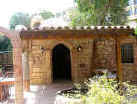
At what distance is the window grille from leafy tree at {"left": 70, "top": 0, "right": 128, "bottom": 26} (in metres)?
4.30

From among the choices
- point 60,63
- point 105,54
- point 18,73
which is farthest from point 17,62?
point 60,63

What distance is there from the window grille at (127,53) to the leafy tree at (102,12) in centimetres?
430

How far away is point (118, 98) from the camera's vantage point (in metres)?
3.67

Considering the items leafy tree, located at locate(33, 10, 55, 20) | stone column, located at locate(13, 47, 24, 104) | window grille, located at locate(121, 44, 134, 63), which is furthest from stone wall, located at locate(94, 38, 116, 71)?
leafy tree, located at locate(33, 10, 55, 20)

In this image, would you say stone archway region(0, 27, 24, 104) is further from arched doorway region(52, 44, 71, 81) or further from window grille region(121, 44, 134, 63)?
arched doorway region(52, 44, 71, 81)

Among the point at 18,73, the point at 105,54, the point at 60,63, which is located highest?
the point at 105,54

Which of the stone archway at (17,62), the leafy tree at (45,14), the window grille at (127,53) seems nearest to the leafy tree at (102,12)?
the window grille at (127,53)

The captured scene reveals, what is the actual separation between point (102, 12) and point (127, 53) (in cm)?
502

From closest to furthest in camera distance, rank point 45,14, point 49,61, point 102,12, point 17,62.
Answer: point 17,62
point 49,61
point 102,12
point 45,14

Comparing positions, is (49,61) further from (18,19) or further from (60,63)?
(18,19)

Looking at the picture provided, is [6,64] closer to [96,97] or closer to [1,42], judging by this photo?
[1,42]

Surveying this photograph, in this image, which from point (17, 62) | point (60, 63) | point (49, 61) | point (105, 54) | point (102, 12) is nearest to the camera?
point (17, 62)

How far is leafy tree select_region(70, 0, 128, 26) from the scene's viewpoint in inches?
588

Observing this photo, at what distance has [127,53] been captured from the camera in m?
11.5
